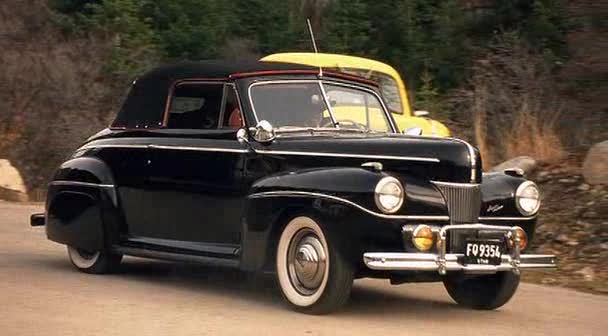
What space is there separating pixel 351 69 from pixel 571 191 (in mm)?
4915

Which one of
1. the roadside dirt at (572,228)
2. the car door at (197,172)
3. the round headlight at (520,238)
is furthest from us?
the roadside dirt at (572,228)

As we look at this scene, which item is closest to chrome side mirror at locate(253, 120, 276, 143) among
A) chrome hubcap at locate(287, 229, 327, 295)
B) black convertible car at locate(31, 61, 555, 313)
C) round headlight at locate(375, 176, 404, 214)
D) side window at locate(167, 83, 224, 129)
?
black convertible car at locate(31, 61, 555, 313)

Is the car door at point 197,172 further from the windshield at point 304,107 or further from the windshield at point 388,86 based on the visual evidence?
the windshield at point 388,86

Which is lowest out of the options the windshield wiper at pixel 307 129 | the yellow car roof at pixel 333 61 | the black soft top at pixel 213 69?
the yellow car roof at pixel 333 61

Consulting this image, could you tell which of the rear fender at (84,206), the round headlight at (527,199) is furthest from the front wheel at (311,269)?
the rear fender at (84,206)

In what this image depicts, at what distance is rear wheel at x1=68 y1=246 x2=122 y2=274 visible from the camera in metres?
10.3

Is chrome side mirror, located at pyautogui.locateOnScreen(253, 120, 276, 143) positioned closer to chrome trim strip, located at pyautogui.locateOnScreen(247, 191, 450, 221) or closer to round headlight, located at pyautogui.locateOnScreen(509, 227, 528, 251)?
chrome trim strip, located at pyautogui.locateOnScreen(247, 191, 450, 221)

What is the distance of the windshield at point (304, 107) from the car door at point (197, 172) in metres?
0.25

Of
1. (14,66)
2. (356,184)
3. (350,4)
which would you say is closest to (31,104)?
(14,66)

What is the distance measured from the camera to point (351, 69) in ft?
55.8

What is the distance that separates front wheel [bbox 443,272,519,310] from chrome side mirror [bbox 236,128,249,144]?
177 centimetres

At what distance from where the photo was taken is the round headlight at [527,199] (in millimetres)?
8703

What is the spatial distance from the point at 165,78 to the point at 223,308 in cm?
226

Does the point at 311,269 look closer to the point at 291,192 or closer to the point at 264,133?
the point at 291,192
